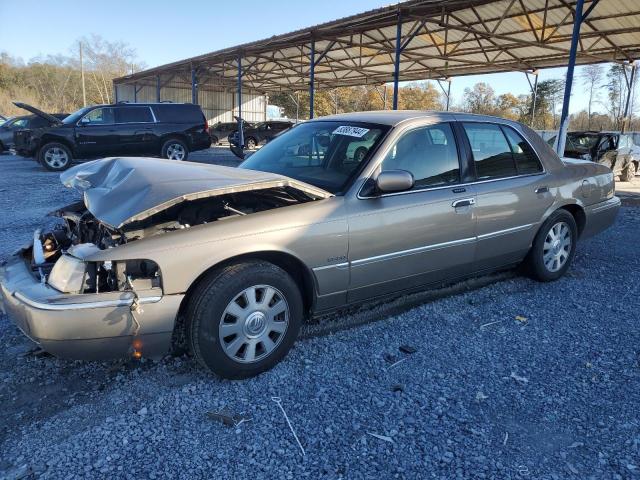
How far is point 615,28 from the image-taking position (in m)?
13.3

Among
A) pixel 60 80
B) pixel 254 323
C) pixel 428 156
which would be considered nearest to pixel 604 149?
pixel 428 156

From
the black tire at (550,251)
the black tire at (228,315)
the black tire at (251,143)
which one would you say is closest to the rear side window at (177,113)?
the black tire at (251,143)

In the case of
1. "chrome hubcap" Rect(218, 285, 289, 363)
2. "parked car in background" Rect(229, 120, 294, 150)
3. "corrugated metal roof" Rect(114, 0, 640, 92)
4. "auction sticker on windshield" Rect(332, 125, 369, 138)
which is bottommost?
"chrome hubcap" Rect(218, 285, 289, 363)

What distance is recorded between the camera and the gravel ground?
7.18 feet

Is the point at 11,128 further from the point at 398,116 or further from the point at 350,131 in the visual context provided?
the point at 398,116

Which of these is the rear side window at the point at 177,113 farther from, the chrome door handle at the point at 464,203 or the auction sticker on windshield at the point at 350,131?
the chrome door handle at the point at 464,203

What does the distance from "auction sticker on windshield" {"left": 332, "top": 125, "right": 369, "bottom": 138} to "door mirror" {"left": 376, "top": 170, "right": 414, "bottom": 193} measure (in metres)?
0.53

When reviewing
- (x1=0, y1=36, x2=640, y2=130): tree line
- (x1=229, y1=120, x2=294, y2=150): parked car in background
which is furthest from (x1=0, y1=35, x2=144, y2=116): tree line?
(x1=229, y1=120, x2=294, y2=150): parked car in background

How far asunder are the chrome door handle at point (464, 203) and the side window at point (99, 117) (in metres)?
12.5

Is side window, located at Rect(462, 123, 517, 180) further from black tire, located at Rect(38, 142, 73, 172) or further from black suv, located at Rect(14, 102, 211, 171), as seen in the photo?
black tire, located at Rect(38, 142, 73, 172)

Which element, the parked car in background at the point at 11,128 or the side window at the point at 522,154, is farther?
the parked car in background at the point at 11,128

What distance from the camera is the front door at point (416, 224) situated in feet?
10.5

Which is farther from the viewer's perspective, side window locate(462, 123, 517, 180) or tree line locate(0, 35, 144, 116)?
tree line locate(0, 35, 144, 116)

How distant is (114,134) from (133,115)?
0.82 meters
